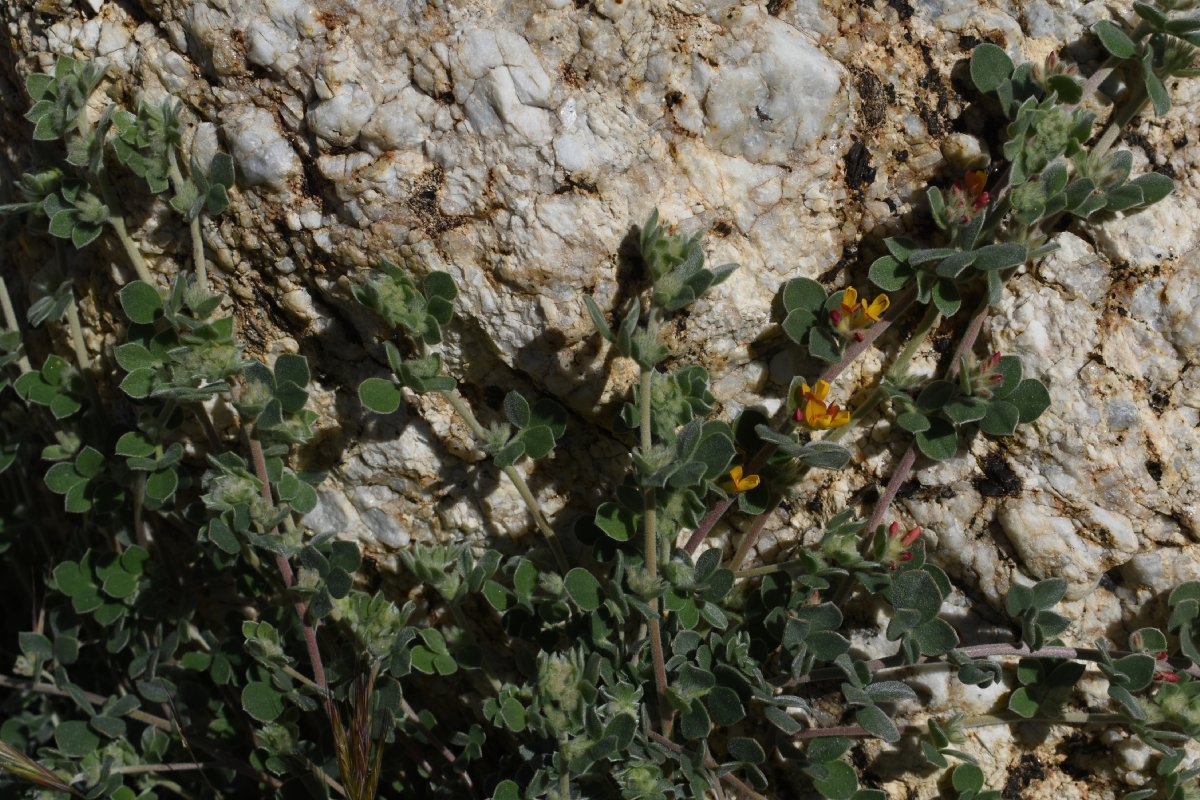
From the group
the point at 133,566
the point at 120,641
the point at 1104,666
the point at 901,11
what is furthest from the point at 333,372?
the point at 1104,666

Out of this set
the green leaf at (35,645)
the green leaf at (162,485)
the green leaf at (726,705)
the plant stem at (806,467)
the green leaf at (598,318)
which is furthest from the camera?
the green leaf at (35,645)

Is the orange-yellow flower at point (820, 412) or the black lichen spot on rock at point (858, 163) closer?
the orange-yellow flower at point (820, 412)

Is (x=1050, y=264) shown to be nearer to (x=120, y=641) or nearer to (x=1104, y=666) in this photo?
(x=1104, y=666)

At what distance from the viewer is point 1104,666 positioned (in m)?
2.62

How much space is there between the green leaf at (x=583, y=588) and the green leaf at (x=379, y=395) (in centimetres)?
66

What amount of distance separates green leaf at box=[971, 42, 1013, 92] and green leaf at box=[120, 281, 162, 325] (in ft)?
7.45

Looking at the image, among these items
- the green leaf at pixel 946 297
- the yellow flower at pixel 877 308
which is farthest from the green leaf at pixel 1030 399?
the yellow flower at pixel 877 308

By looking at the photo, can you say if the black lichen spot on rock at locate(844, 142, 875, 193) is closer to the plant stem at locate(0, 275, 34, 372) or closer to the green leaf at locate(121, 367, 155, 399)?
the green leaf at locate(121, 367, 155, 399)

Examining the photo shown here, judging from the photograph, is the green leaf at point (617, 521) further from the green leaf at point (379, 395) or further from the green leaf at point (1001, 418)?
the green leaf at point (1001, 418)

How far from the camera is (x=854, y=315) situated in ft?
8.61

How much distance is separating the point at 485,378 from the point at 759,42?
1.17 meters

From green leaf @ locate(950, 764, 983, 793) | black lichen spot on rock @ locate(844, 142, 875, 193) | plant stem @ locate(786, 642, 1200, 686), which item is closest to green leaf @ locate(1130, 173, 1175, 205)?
black lichen spot on rock @ locate(844, 142, 875, 193)

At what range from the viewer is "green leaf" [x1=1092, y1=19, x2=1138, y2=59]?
2547mm

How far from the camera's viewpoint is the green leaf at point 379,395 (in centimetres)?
264
